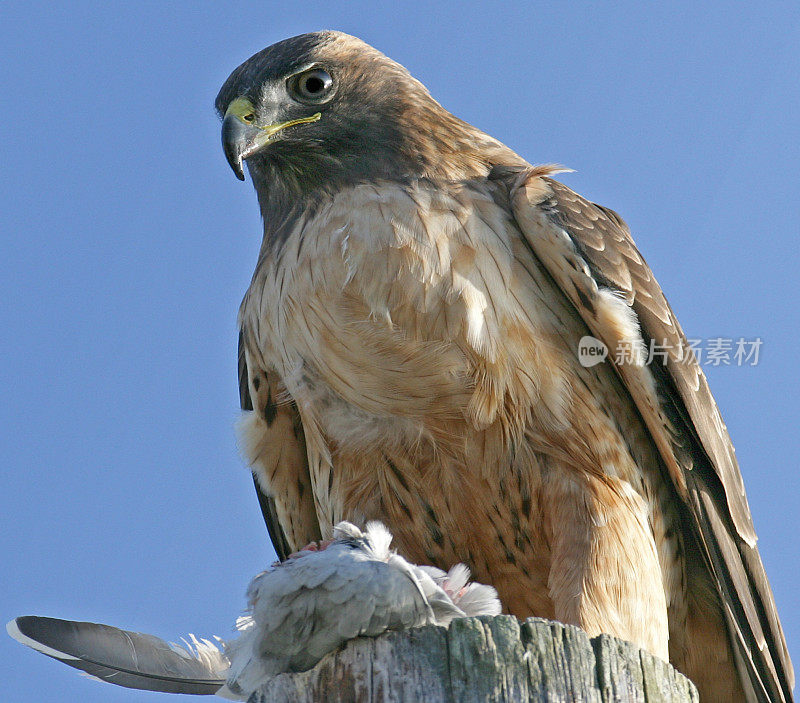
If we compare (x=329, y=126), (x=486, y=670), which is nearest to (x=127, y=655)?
(x=486, y=670)

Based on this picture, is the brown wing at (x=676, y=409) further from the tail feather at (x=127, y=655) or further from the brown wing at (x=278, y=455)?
the tail feather at (x=127, y=655)

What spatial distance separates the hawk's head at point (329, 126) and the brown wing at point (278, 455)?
0.90 m

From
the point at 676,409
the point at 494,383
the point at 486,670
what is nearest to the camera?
the point at 486,670

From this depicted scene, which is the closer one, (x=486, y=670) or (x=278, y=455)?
(x=486, y=670)

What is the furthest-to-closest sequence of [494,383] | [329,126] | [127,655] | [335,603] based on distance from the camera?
[329,126] → [494,383] → [127,655] → [335,603]

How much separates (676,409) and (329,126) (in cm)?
200

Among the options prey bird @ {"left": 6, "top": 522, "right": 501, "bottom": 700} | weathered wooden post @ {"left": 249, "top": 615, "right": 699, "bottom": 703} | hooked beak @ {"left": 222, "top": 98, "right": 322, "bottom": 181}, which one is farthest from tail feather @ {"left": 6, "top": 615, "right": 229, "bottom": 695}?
hooked beak @ {"left": 222, "top": 98, "right": 322, "bottom": 181}

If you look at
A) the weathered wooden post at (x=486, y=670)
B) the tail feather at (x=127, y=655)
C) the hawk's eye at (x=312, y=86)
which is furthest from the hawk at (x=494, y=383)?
the weathered wooden post at (x=486, y=670)

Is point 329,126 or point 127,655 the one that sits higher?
point 329,126

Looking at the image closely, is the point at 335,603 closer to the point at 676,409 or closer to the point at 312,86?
the point at 676,409

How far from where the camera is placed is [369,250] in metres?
4.06

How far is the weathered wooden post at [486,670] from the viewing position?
247 cm

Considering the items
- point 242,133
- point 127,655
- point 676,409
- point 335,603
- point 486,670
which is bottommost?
point 486,670

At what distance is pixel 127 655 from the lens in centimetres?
385
